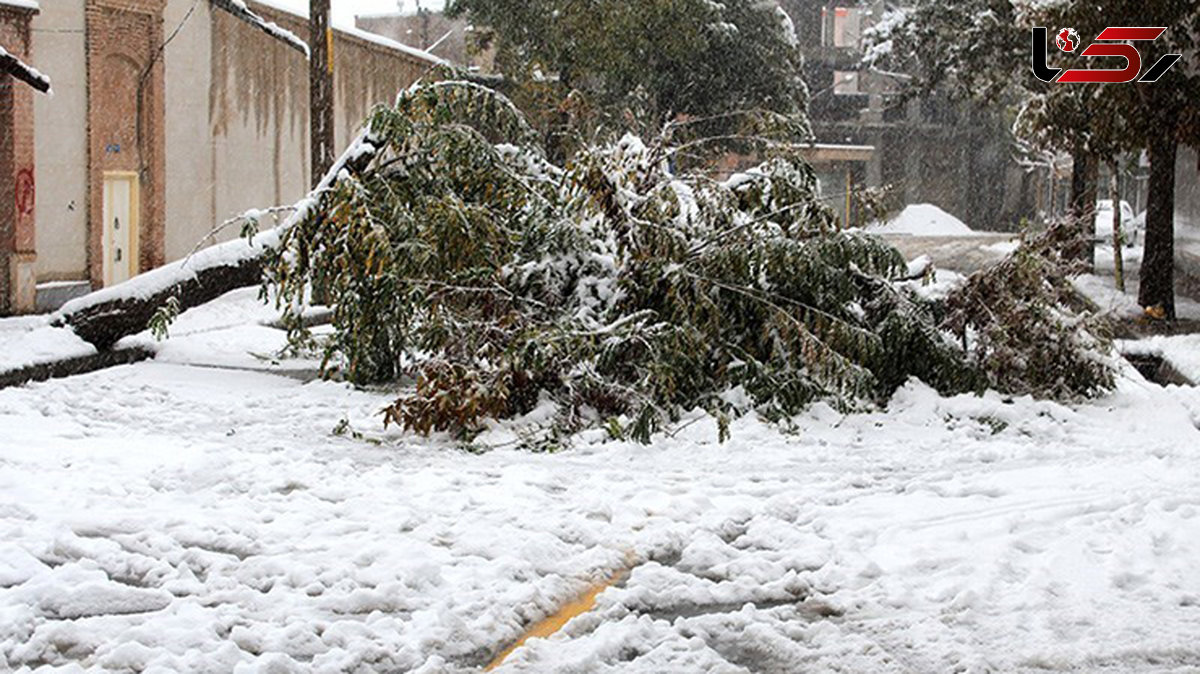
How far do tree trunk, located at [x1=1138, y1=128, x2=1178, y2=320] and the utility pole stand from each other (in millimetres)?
10572

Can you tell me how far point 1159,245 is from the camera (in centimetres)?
1884

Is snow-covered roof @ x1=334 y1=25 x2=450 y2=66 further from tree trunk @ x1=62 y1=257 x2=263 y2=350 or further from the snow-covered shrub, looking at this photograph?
the snow-covered shrub

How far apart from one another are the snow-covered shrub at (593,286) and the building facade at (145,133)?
11050 millimetres

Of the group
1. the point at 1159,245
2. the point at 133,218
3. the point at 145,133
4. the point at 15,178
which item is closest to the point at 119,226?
the point at 133,218

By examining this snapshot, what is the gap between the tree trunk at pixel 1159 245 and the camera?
1858cm

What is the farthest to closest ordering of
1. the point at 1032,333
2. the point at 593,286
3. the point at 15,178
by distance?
the point at 15,178, the point at 1032,333, the point at 593,286

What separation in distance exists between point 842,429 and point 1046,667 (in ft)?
13.9

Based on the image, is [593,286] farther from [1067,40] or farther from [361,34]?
[361,34]

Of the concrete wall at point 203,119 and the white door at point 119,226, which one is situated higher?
the concrete wall at point 203,119

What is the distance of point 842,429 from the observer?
29.8 ft

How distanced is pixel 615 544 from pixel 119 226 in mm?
18177

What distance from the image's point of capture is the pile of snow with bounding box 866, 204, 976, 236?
5031cm

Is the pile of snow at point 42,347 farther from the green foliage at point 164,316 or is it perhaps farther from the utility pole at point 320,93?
the utility pole at point 320,93

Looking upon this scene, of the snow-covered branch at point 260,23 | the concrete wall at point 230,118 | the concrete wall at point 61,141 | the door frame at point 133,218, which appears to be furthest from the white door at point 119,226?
the snow-covered branch at point 260,23
